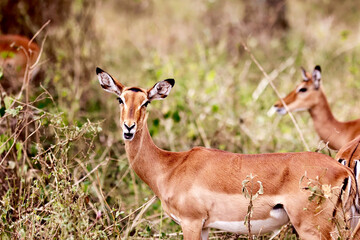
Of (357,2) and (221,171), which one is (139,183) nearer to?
(221,171)

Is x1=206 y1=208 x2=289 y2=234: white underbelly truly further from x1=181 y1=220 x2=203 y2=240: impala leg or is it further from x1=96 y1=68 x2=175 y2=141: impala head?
x1=96 y1=68 x2=175 y2=141: impala head

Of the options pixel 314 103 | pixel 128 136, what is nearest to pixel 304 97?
pixel 314 103

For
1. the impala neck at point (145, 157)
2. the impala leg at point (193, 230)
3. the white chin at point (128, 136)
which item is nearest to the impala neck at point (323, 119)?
the impala neck at point (145, 157)

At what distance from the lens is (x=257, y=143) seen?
231 inches

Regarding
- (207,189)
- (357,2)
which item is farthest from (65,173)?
(357,2)

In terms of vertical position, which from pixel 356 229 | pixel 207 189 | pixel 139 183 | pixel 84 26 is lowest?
pixel 139 183

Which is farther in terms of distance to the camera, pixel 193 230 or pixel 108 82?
pixel 108 82

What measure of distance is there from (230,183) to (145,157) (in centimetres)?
69

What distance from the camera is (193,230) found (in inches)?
138

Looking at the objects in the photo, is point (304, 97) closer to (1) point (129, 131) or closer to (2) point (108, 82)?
(2) point (108, 82)

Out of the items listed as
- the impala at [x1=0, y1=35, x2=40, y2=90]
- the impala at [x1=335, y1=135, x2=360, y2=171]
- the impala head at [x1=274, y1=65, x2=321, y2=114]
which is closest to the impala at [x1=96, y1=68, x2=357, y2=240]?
the impala at [x1=335, y1=135, x2=360, y2=171]

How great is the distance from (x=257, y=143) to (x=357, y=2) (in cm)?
892

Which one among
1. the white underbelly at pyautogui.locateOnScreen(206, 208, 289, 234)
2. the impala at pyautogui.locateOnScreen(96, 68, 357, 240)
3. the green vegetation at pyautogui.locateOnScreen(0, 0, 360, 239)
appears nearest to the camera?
the impala at pyautogui.locateOnScreen(96, 68, 357, 240)

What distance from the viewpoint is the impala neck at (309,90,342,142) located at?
5887 millimetres
